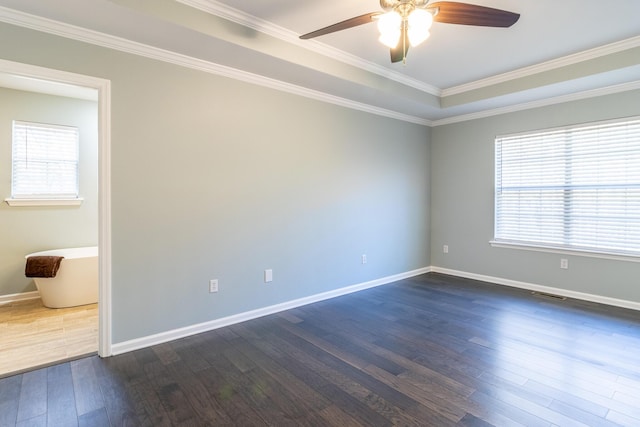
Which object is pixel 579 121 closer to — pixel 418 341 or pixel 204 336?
pixel 418 341

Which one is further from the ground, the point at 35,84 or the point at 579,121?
the point at 35,84

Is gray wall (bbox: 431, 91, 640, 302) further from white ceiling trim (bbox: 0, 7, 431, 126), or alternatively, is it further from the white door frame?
the white door frame

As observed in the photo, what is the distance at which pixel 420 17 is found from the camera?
1.88 metres

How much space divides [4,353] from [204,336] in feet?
5.03

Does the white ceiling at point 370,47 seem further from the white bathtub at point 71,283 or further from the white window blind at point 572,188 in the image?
the white bathtub at point 71,283

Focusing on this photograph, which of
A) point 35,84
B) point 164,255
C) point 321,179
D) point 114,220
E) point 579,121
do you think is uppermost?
point 35,84

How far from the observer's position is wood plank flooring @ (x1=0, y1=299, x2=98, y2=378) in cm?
252

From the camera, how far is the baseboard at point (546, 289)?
11.9 ft

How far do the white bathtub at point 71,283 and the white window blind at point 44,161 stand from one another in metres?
0.82

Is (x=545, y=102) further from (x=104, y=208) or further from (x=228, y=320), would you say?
(x=104, y=208)

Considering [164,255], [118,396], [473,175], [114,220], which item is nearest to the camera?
[118,396]

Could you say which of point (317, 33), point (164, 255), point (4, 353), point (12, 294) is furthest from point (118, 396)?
point (12, 294)

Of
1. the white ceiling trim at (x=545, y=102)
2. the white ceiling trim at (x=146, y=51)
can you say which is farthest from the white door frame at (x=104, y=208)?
the white ceiling trim at (x=545, y=102)

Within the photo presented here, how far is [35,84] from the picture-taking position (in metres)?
3.64
